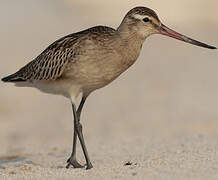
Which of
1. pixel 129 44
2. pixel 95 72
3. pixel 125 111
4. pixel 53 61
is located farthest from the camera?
pixel 125 111

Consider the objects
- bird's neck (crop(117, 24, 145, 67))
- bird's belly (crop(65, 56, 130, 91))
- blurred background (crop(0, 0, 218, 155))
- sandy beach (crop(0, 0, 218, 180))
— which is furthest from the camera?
blurred background (crop(0, 0, 218, 155))

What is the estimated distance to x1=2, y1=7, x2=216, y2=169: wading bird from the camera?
9180 mm

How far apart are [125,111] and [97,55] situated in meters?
7.50

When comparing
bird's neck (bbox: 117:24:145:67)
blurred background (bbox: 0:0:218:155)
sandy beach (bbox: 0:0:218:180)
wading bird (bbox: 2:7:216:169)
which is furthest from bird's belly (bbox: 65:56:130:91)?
blurred background (bbox: 0:0:218:155)

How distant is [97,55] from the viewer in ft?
30.1

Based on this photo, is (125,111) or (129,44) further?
(125,111)

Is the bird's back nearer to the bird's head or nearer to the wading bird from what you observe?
the wading bird

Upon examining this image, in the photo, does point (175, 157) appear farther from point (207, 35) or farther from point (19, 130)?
point (207, 35)

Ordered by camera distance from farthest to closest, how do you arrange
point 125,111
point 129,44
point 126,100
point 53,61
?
point 126,100
point 125,111
point 53,61
point 129,44

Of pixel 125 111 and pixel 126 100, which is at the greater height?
pixel 126 100

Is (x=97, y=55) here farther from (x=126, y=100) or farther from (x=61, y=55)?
(x=126, y=100)

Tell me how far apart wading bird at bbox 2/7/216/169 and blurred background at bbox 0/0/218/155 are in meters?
3.33

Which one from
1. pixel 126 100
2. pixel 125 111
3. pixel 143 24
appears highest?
pixel 143 24

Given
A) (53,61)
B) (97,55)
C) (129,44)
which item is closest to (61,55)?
(53,61)
